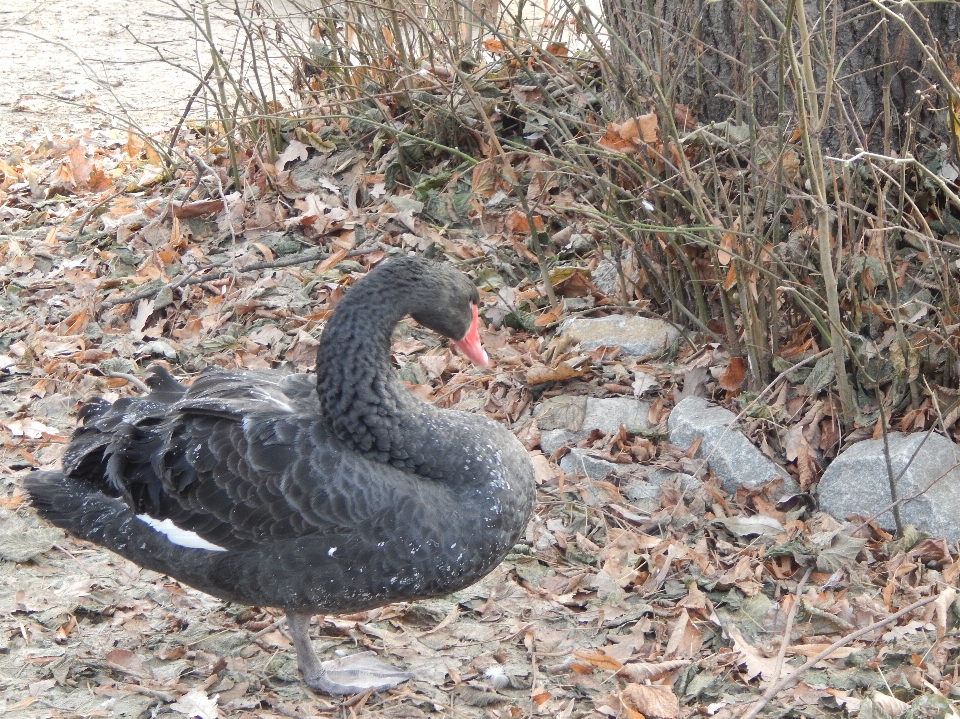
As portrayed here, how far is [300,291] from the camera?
17.9 feet

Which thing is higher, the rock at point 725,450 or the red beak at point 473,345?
the red beak at point 473,345

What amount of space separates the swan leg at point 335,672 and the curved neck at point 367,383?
0.60 meters

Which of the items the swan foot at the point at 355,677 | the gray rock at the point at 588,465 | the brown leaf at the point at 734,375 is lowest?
the swan foot at the point at 355,677

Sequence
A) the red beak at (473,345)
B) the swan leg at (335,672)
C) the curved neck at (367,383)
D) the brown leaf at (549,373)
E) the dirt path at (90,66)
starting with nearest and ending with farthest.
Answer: the curved neck at (367,383)
the swan leg at (335,672)
the red beak at (473,345)
the brown leaf at (549,373)
the dirt path at (90,66)

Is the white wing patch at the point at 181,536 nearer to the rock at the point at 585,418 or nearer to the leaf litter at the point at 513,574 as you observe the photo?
the leaf litter at the point at 513,574

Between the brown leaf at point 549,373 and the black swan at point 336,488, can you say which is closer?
the black swan at point 336,488

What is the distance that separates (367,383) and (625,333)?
71.9 inches

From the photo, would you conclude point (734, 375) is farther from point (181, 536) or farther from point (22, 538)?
point (22, 538)

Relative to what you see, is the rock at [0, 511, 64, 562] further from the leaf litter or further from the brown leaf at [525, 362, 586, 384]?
the brown leaf at [525, 362, 586, 384]

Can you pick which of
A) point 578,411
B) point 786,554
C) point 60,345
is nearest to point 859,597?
point 786,554

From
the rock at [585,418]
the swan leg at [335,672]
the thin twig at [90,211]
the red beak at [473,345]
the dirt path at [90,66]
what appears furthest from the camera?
the dirt path at [90,66]

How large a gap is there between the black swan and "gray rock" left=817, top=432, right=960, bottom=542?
4.21ft

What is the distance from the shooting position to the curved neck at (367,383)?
311 centimetres

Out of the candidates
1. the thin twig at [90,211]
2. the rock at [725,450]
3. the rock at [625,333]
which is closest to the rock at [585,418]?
the rock at [725,450]
